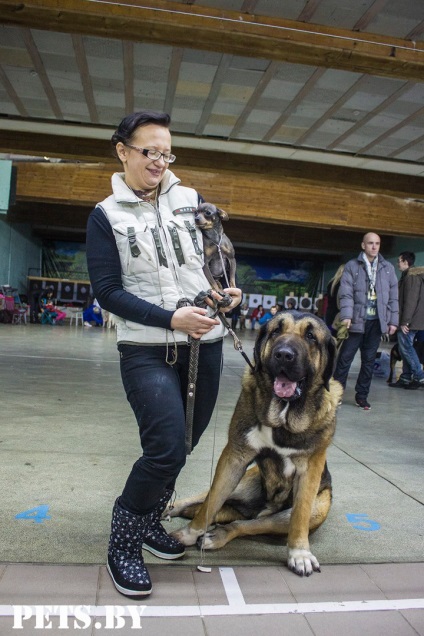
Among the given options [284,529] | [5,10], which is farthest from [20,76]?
[284,529]

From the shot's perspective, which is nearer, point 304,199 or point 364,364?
point 364,364

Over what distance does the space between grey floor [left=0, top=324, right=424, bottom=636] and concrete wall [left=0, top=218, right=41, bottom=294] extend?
60.1ft

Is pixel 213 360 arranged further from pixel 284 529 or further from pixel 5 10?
pixel 5 10

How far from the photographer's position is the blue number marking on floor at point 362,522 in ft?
9.36

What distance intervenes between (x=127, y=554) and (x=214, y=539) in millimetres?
518

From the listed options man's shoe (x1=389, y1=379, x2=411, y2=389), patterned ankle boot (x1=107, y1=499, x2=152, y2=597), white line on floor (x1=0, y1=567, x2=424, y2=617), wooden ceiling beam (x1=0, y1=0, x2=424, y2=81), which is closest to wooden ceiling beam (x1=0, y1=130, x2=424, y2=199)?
wooden ceiling beam (x1=0, y1=0, x2=424, y2=81)

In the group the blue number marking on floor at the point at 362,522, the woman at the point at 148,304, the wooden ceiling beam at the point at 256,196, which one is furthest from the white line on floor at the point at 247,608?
the wooden ceiling beam at the point at 256,196

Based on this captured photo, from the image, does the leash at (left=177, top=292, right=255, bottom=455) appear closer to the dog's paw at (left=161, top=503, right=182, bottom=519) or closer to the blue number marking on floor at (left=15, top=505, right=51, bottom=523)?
the dog's paw at (left=161, top=503, right=182, bottom=519)

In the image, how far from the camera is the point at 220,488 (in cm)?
250

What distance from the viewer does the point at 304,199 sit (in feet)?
45.3

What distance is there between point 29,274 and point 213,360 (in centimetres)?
2612

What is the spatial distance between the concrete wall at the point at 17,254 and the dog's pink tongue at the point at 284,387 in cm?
2098

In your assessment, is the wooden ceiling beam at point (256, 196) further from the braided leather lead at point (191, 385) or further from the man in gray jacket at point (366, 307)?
the braided leather lead at point (191, 385)

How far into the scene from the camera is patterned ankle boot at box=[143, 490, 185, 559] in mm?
2373
